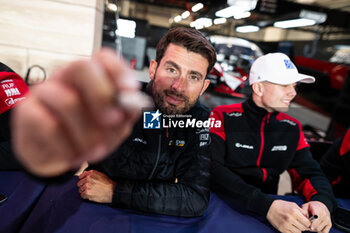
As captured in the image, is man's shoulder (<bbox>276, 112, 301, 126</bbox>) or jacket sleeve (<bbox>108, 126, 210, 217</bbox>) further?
man's shoulder (<bbox>276, 112, 301, 126</bbox>)

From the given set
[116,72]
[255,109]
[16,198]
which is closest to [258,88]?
[255,109]

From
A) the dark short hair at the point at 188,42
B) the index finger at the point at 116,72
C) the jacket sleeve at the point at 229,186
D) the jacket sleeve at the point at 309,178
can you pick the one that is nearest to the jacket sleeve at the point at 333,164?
the jacket sleeve at the point at 309,178

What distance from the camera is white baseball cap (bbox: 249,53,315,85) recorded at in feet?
3.69

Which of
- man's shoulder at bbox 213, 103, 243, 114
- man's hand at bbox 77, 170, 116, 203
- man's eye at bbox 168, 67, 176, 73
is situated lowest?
man's hand at bbox 77, 170, 116, 203

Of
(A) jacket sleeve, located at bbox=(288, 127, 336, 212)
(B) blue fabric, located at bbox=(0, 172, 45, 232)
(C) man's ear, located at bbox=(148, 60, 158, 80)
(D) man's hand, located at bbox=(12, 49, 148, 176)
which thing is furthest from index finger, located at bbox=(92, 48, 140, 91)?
(A) jacket sleeve, located at bbox=(288, 127, 336, 212)

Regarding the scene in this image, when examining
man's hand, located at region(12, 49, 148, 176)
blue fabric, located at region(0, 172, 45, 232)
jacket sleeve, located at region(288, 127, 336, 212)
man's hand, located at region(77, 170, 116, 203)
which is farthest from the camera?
jacket sleeve, located at region(288, 127, 336, 212)

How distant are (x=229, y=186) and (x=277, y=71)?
25.7 inches

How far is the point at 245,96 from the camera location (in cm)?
135

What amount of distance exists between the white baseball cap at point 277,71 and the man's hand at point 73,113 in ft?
3.47

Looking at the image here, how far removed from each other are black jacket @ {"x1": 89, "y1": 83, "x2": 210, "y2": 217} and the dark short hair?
0.82 ft

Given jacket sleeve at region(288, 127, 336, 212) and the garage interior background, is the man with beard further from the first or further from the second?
jacket sleeve at region(288, 127, 336, 212)

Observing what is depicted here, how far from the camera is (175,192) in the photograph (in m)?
0.83

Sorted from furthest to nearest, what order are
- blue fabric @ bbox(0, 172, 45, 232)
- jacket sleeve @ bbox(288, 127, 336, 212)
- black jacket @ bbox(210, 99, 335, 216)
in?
black jacket @ bbox(210, 99, 335, 216)
jacket sleeve @ bbox(288, 127, 336, 212)
blue fabric @ bbox(0, 172, 45, 232)

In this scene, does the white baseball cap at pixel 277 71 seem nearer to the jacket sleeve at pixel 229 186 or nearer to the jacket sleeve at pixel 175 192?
the jacket sleeve at pixel 229 186
